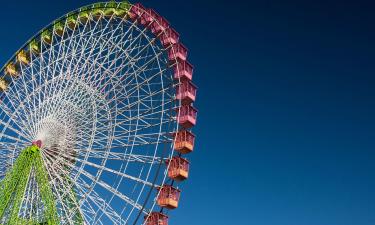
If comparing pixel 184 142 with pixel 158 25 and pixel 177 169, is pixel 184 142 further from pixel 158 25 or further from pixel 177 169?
pixel 158 25

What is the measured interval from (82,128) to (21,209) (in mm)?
4692

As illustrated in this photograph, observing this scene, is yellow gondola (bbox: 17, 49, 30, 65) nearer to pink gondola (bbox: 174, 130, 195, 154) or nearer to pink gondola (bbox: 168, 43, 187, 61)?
pink gondola (bbox: 168, 43, 187, 61)

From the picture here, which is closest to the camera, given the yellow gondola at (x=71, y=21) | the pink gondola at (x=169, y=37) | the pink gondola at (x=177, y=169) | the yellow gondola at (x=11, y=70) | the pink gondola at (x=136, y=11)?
the pink gondola at (x=177, y=169)

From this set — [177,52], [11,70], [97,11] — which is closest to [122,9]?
[97,11]

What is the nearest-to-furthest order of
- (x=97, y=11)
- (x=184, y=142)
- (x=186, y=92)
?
(x=184, y=142), (x=186, y=92), (x=97, y=11)

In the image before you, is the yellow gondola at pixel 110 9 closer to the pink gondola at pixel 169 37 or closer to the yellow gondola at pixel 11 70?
the pink gondola at pixel 169 37

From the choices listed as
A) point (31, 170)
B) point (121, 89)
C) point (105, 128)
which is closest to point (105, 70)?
point (121, 89)

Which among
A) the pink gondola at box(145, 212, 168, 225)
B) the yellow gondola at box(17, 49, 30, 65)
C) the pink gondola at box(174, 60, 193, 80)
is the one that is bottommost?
the pink gondola at box(145, 212, 168, 225)

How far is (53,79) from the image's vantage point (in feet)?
90.7

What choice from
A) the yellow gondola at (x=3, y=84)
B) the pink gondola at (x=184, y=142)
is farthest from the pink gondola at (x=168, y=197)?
the yellow gondola at (x=3, y=84)

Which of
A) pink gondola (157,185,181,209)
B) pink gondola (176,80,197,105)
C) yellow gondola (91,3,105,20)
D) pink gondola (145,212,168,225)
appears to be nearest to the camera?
pink gondola (145,212,168,225)

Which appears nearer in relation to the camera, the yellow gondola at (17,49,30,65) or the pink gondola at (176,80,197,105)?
the pink gondola at (176,80,197,105)

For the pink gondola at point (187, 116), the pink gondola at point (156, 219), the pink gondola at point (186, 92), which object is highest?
the pink gondola at point (186, 92)

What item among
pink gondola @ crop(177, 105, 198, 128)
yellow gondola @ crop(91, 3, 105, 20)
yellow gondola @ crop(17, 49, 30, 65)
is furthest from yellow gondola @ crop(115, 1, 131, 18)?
pink gondola @ crop(177, 105, 198, 128)
